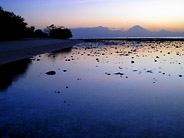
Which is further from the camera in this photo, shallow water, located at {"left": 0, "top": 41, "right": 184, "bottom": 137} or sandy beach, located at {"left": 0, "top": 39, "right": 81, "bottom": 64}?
sandy beach, located at {"left": 0, "top": 39, "right": 81, "bottom": 64}

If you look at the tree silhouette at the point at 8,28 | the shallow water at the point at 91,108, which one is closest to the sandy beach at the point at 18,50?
the tree silhouette at the point at 8,28

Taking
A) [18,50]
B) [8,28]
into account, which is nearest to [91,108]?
[18,50]

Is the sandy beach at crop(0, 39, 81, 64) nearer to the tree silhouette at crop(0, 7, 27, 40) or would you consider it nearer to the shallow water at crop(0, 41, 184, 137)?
the tree silhouette at crop(0, 7, 27, 40)

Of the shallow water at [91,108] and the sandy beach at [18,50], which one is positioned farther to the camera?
the sandy beach at [18,50]

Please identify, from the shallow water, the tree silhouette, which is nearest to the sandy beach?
the tree silhouette

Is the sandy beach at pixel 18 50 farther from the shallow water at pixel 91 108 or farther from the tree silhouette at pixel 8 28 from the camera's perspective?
the shallow water at pixel 91 108

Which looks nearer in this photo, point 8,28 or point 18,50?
point 18,50

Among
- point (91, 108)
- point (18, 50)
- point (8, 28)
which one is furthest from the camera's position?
point (8, 28)

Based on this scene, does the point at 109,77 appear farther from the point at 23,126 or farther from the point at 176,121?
the point at 23,126

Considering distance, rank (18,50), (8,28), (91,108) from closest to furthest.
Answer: (91,108) < (18,50) < (8,28)

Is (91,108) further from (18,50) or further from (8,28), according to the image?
(8,28)

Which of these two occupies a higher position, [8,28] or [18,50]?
[8,28]

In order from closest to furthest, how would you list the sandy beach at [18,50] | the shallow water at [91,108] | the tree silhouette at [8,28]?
the shallow water at [91,108] < the sandy beach at [18,50] < the tree silhouette at [8,28]

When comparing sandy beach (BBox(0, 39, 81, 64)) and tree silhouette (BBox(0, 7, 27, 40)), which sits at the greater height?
tree silhouette (BBox(0, 7, 27, 40))
